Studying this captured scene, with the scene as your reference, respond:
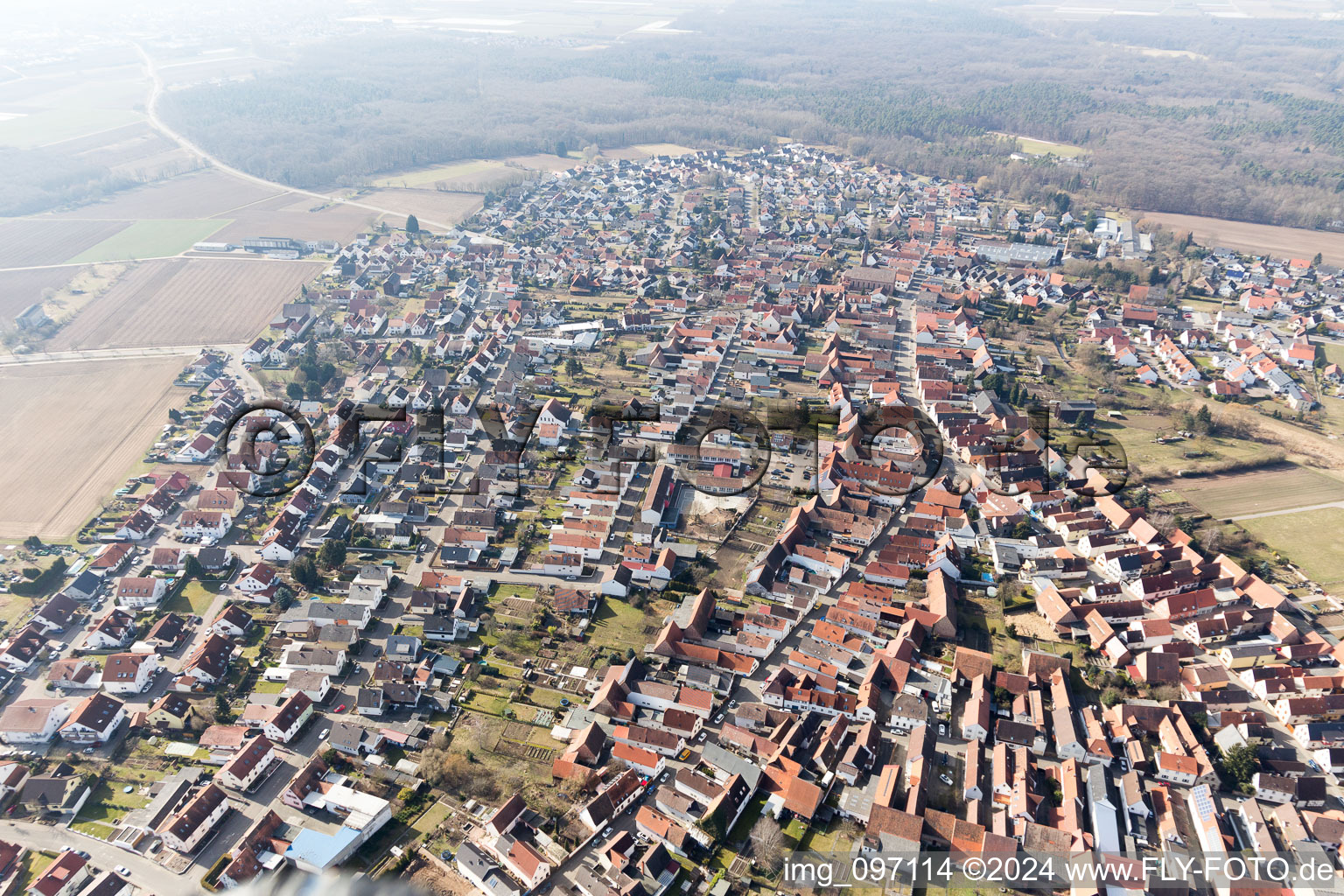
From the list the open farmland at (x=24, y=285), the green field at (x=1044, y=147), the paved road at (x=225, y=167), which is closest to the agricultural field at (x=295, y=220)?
the paved road at (x=225, y=167)

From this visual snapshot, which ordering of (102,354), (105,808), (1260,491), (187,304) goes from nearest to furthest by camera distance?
(105,808), (1260,491), (102,354), (187,304)

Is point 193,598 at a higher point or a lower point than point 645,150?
lower

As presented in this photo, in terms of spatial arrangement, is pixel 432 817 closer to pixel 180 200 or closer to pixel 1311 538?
pixel 1311 538

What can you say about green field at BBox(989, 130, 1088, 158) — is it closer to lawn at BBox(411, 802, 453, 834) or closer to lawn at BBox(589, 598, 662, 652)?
lawn at BBox(589, 598, 662, 652)

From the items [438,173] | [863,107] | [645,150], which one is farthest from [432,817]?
[863,107]

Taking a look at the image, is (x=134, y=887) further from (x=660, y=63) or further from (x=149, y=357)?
(x=660, y=63)

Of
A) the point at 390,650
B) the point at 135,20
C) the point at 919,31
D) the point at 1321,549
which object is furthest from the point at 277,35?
the point at 1321,549
